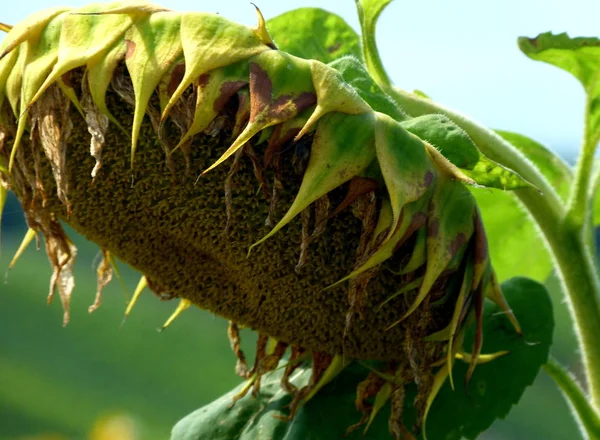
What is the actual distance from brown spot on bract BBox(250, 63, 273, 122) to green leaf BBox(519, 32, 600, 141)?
742 millimetres

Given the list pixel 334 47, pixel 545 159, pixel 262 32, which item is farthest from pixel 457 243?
pixel 545 159

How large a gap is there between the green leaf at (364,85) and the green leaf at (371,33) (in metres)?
0.37

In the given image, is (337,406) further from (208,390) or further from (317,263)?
(208,390)

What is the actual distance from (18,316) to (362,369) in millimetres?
6428

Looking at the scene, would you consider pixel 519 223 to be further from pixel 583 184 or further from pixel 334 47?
pixel 334 47

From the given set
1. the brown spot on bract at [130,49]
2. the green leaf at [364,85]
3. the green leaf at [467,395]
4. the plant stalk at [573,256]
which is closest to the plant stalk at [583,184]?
the plant stalk at [573,256]

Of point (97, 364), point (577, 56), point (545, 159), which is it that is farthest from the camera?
point (97, 364)

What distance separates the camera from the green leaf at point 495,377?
167 centimetres

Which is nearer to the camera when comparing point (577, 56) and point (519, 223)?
point (577, 56)

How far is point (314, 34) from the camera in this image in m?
1.96

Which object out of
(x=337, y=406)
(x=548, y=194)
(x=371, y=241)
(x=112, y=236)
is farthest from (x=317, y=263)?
(x=548, y=194)

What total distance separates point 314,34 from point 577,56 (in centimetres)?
53

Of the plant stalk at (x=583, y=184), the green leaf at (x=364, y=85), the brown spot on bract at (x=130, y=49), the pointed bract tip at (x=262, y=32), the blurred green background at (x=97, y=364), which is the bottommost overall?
the blurred green background at (x=97, y=364)

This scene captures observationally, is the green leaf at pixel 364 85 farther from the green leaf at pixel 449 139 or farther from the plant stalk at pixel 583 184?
the plant stalk at pixel 583 184
